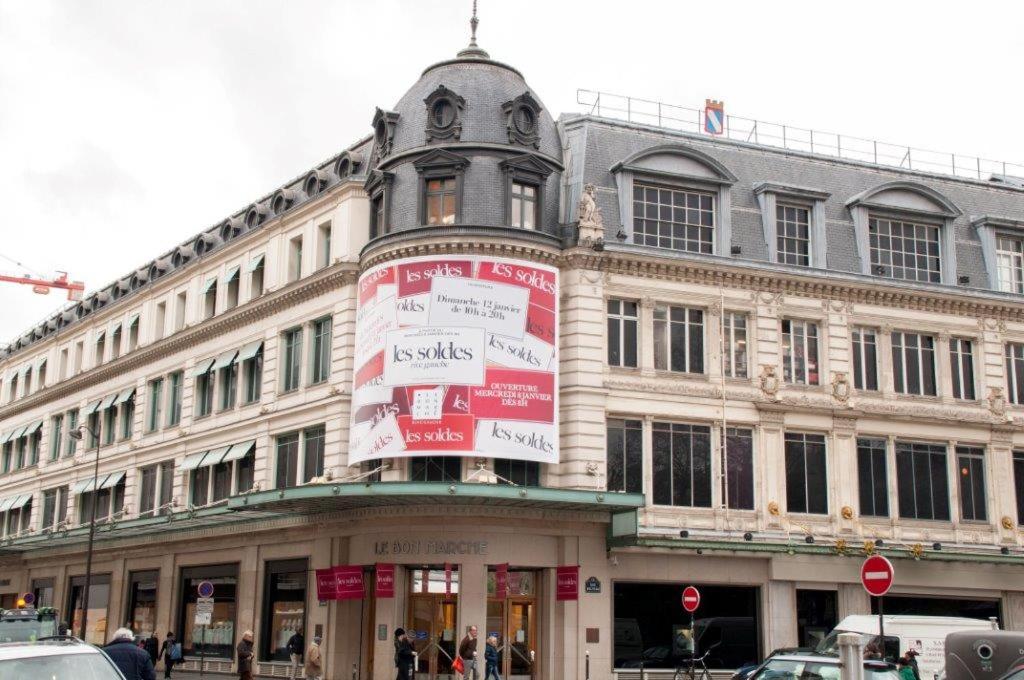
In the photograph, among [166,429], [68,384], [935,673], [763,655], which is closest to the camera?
[935,673]

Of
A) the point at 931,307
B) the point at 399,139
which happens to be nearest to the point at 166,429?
the point at 399,139

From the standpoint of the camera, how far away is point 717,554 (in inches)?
1549

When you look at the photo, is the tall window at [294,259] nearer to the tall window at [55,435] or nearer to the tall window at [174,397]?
the tall window at [174,397]

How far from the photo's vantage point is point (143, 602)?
172 ft

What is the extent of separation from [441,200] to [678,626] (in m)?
15.2

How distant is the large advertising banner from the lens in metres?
36.9

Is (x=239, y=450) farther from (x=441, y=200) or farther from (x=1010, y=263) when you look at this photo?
(x=1010, y=263)

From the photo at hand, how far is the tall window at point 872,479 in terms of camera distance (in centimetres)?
4184

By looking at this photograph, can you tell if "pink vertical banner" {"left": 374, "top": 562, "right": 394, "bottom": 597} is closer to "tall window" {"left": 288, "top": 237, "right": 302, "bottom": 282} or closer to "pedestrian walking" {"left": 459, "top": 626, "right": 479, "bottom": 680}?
"pedestrian walking" {"left": 459, "top": 626, "right": 479, "bottom": 680}

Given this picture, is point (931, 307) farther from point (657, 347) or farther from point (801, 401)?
point (657, 347)

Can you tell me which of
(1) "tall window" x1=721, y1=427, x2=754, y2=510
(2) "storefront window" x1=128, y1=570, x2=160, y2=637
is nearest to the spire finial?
(1) "tall window" x1=721, y1=427, x2=754, y2=510

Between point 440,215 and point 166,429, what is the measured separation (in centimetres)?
1945

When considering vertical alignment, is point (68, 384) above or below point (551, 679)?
above

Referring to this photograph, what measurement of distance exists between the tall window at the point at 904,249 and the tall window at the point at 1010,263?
264 centimetres
